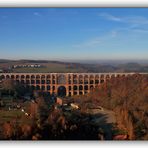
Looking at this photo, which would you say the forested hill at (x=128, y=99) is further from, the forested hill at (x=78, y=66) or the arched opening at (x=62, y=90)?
the arched opening at (x=62, y=90)

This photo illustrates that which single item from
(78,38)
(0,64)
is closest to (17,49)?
(0,64)

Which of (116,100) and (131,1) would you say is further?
(116,100)

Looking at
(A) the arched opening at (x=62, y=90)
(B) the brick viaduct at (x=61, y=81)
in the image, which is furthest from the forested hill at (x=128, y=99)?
(A) the arched opening at (x=62, y=90)

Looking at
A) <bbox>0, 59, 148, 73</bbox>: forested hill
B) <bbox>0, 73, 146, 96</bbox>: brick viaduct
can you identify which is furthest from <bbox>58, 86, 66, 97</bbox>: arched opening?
<bbox>0, 59, 148, 73</bbox>: forested hill

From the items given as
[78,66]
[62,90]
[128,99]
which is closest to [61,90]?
[62,90]

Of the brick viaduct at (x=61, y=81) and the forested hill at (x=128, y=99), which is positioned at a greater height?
the brick viaduct at (x=61, y=81)

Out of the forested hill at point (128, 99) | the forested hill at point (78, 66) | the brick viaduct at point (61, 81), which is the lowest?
the forested hill at point (128, 99)

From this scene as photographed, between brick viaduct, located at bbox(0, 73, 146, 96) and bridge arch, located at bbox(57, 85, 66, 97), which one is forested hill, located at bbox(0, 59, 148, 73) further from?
bridge arch, located at bbox(57, 85, 66, 97)

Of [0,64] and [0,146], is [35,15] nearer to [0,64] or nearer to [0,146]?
[0,64]
